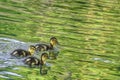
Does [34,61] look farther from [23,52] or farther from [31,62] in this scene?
[23,52]

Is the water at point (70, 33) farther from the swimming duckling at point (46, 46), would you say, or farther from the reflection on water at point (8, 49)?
the swimming duckling at point (46, 46)

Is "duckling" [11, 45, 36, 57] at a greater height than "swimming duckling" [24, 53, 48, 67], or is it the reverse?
"duckling" [11, 45, 36, 57]

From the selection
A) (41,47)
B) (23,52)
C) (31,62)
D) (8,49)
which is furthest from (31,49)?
(31,62)

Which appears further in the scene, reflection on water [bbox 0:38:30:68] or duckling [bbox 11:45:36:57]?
duckling [bbox 11:45:36:57]

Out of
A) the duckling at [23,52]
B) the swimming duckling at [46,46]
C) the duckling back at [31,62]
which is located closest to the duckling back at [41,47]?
the swimming duckling at [46,46]

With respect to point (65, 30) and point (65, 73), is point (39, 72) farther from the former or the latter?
point (65, 30)

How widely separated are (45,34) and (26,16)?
3363 millimetres

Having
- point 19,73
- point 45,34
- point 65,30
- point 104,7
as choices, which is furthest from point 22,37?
point 104,7

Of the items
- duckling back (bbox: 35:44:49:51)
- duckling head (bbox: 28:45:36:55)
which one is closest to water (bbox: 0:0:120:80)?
duckling back (bbox: 35:44:49:51)

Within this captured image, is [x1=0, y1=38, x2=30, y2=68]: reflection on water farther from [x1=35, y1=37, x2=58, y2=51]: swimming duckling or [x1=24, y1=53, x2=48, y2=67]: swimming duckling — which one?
[x1=35, y1=37, x2=58, y2=51]: swimming duckling

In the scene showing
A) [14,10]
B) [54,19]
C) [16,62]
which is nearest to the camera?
[16,62]

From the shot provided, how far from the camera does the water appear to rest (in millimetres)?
12615

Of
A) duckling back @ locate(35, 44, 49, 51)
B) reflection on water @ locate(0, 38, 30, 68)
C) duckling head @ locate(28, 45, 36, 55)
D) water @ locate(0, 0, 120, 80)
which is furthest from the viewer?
duckling back @ locate(35, 44, 49, 51)

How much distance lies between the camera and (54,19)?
1969 centimetres
